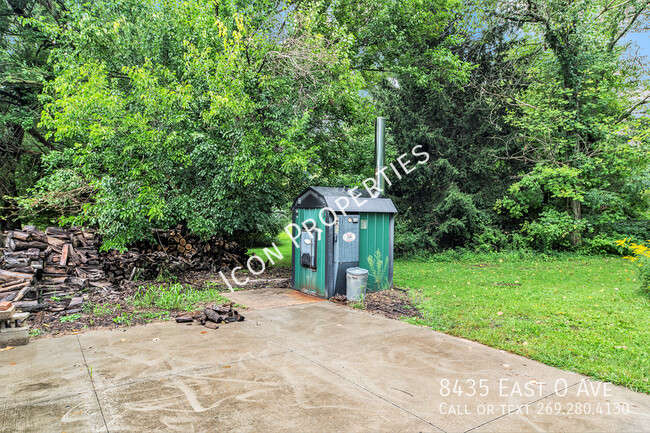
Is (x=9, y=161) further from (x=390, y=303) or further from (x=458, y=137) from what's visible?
(x=458, y=137)

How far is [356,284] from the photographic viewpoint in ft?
23.6

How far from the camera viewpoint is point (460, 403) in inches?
131

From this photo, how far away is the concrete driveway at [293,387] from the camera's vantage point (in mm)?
3012

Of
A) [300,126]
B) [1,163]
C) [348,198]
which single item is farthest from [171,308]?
[1,163]

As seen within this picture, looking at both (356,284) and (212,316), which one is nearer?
(212,316)

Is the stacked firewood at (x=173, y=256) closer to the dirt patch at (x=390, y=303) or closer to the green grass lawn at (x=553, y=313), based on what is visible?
the dirt patch at (x=390, y=303)

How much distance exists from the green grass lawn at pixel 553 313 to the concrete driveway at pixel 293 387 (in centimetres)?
41

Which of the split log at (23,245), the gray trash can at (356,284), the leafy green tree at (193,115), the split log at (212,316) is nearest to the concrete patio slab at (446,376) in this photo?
the split log at (212,316)

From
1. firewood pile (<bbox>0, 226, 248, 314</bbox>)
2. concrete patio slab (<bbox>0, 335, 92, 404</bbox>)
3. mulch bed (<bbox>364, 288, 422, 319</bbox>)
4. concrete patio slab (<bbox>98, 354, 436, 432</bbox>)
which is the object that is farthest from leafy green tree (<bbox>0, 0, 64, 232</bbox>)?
concrete patio slab (<bbox>98, 354, 436, 432</bbox>)

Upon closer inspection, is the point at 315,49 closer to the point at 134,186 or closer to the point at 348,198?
the point at 348,198

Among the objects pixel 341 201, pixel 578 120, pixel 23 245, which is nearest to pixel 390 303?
pixel 341 201

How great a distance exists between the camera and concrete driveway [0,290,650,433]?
301cm

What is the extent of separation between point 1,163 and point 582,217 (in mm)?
20376

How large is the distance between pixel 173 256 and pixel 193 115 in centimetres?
355
